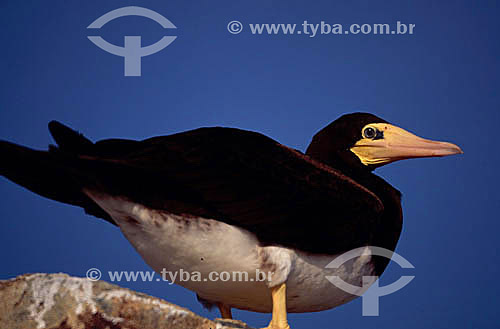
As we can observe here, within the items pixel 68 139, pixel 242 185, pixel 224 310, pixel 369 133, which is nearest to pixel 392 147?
pixel 369 133

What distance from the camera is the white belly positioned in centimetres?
124

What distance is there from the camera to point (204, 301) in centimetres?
154

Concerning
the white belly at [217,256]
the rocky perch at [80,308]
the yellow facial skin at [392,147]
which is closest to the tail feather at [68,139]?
the white belly at [217,256]

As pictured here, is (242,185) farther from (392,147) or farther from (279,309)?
(392,147)

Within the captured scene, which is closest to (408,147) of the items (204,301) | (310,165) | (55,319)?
(310,165)

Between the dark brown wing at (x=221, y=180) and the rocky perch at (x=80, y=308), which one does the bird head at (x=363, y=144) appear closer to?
the dark brown wing at (x=221, y=180)

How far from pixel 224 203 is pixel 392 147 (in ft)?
1.96

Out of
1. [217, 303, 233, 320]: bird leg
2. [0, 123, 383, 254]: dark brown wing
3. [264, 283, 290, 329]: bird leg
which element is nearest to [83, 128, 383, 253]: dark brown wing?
[0, 123, 383, 254]: dark brown wing

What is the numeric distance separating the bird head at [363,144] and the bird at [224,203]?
0.19 metres

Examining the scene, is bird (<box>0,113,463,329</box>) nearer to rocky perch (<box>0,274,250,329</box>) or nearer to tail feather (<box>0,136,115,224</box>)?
tail feather (<box>0,136,115,224</box>)

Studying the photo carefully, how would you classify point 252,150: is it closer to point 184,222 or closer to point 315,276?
point 184,222

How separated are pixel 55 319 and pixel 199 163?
0.49 metres

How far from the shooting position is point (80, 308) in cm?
121

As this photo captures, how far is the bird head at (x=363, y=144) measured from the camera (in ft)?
5.00
